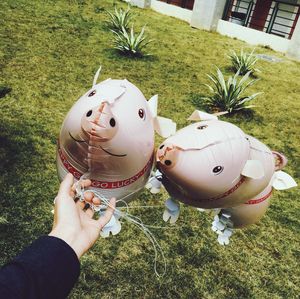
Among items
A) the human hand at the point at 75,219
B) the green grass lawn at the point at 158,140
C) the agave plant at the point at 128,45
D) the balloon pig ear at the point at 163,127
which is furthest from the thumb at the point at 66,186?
the agave plant at the point at 128,45

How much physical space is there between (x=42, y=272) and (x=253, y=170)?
796 millimetres

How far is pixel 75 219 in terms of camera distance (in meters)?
1.11

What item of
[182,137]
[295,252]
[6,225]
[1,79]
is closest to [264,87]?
[295,252]

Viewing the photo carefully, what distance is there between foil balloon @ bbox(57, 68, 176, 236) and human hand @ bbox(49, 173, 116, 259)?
55mm

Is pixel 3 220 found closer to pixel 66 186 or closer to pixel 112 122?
pixel 66 186

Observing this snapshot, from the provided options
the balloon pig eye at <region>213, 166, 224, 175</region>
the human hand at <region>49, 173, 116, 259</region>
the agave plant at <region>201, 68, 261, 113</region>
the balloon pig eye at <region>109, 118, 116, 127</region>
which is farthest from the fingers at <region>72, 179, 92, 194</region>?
the agave plant at <region>201, 68, 261, 113</region>

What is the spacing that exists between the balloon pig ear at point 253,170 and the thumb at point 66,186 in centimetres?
63

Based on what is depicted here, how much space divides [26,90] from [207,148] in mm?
4072

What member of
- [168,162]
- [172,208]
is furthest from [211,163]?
[172,208]

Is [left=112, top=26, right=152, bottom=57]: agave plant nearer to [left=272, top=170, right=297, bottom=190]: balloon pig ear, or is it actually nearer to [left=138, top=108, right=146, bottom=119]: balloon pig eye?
[left=272, top=170, right=297, bottom=190]: balloon pig ear

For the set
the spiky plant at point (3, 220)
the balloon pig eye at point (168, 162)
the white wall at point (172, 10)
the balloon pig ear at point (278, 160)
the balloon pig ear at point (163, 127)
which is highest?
the balloon pig ear at point (163, 127)

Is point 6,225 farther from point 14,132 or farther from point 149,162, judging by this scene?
point 149,162

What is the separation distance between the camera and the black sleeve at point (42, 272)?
0.80 metres

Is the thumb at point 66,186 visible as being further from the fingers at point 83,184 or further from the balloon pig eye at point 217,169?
the balloon pig eye at point 217,169
